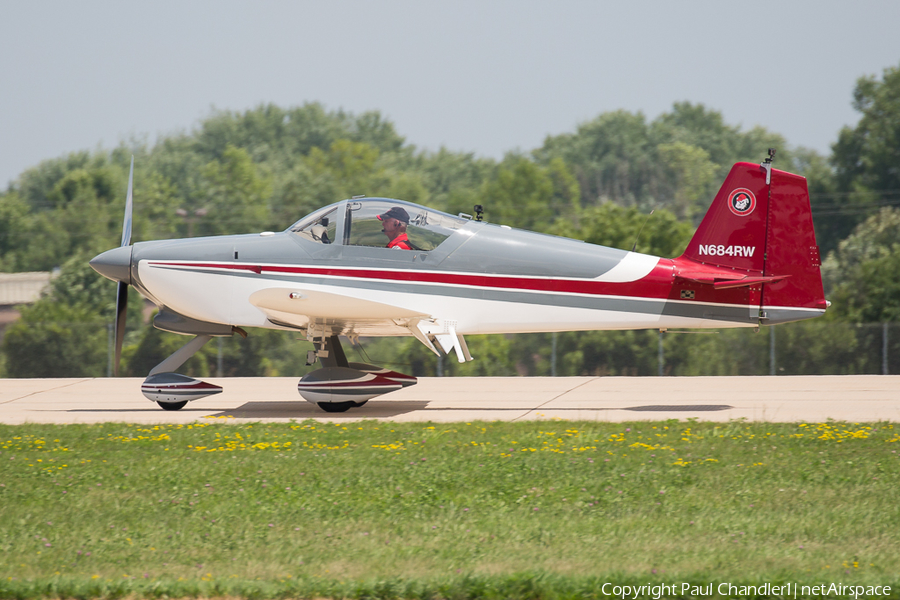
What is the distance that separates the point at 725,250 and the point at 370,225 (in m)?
4.81

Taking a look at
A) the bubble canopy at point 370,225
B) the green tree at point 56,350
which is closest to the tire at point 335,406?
the bubble canopy at point 370,225

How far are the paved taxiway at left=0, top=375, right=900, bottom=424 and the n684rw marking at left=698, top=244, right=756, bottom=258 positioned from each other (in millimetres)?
2073

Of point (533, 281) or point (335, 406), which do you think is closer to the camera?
point (533, 281)

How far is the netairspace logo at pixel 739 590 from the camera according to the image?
5.25 m

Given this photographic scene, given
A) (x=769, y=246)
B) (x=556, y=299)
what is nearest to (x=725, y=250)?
(x=769, y=246)

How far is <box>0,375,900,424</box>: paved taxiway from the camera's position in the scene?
1191 centimetres

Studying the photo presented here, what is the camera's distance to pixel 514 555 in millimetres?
6031

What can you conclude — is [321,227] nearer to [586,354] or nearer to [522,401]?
[522,401]

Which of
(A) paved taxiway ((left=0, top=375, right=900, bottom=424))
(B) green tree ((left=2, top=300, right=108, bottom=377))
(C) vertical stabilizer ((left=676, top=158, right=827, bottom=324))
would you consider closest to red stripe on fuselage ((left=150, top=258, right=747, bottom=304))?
(C) vertical stabilizer ((left=676, top=158, right=827, bottom=324))

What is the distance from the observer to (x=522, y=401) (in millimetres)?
13672

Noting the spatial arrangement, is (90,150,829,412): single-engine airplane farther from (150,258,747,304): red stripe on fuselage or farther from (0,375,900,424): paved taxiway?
(0,375,900,424): paved taxiway

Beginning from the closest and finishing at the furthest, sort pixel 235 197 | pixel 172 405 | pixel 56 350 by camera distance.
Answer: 1. pixel 172 405
2. pixel 56 350
3. pixel 235 197

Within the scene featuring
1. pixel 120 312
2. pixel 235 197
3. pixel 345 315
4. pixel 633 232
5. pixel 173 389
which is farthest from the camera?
pixel 235 197

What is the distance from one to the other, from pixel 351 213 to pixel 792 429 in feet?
19.9
